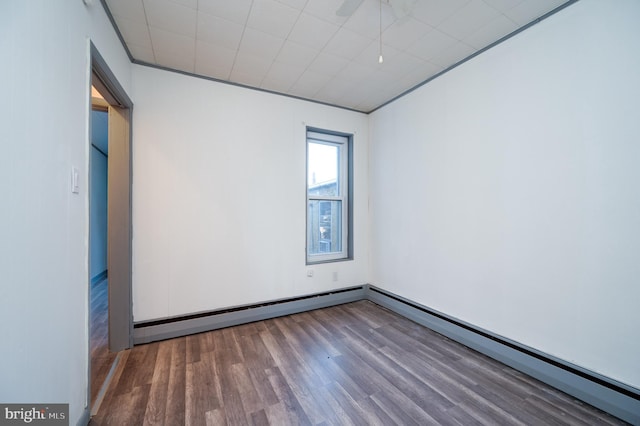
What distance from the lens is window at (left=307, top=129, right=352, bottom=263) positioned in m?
3.51

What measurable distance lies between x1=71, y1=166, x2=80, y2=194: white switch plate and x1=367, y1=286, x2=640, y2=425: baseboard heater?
3.21m

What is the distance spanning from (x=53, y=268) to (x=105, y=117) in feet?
11.1

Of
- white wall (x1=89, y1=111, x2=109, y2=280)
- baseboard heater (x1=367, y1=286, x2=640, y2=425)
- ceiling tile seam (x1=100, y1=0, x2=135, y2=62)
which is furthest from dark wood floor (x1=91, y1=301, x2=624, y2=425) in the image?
white wall (x1=89, y1=111, x2=109, y2=280)

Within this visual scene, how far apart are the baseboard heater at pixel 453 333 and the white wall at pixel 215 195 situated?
12cm

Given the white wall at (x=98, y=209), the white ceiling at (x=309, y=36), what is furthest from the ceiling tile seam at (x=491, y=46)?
the white wall at (x=98, y=209)

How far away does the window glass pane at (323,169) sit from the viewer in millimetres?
3508

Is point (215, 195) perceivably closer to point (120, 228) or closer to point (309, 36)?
point (120, 228)

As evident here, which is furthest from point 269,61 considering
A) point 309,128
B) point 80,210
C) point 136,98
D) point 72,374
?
point 72,374

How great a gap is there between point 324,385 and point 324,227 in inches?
84.1

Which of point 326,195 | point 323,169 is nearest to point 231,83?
point 323,169

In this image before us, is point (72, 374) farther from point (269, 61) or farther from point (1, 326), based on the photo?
point (269, 61)

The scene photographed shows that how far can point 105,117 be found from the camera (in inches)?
137

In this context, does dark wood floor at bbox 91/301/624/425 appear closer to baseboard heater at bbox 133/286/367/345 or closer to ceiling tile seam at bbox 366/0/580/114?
baseboard heater at bbox 133/286/367/345

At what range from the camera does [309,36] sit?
212cm
